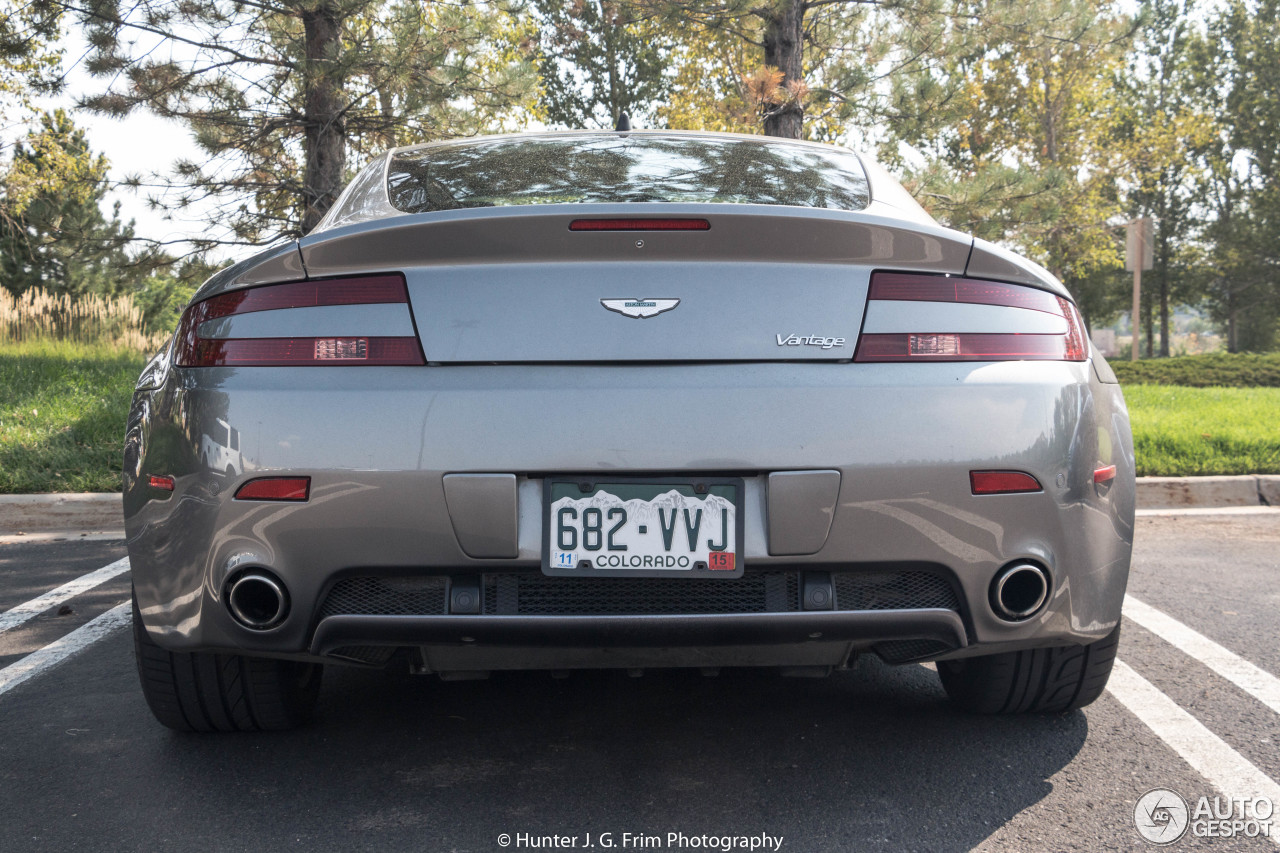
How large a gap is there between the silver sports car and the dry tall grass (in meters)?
12.1

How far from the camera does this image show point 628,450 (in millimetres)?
1979

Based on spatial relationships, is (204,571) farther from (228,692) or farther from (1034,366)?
(1034,366)

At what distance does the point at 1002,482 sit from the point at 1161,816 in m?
0.80

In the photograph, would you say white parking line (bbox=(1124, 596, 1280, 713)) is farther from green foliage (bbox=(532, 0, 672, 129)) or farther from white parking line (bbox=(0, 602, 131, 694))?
green foliage (bbox=(532, 0, 672, 129))

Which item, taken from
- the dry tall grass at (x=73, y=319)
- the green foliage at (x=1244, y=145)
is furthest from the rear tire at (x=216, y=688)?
the green foliage at (x=1244, y=145)

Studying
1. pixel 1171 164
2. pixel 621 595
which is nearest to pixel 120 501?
pixel 621 595

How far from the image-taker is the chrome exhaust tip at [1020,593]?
209 cm

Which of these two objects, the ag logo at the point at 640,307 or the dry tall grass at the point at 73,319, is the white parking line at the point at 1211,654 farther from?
the dry tall grass at the point at 73,319

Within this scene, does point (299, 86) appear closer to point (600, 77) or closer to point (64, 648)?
point (64, 648)

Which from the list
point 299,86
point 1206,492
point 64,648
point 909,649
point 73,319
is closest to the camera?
point 909,649

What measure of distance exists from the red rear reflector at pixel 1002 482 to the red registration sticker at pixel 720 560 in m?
0.49

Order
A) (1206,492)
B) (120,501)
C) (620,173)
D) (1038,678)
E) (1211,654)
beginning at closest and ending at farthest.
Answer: (1038,678)
(620,173)
(1211,654)
(120,501)
(1206,492)

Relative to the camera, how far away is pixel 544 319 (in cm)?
206

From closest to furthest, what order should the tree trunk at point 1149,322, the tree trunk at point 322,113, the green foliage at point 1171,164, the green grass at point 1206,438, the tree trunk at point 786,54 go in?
the green grass at point 1206,438, the tree trunk at point 322,113, the tree trunk at point 786,54, the green foliage at point 1171,164, the tree trunk at point 1149,322
